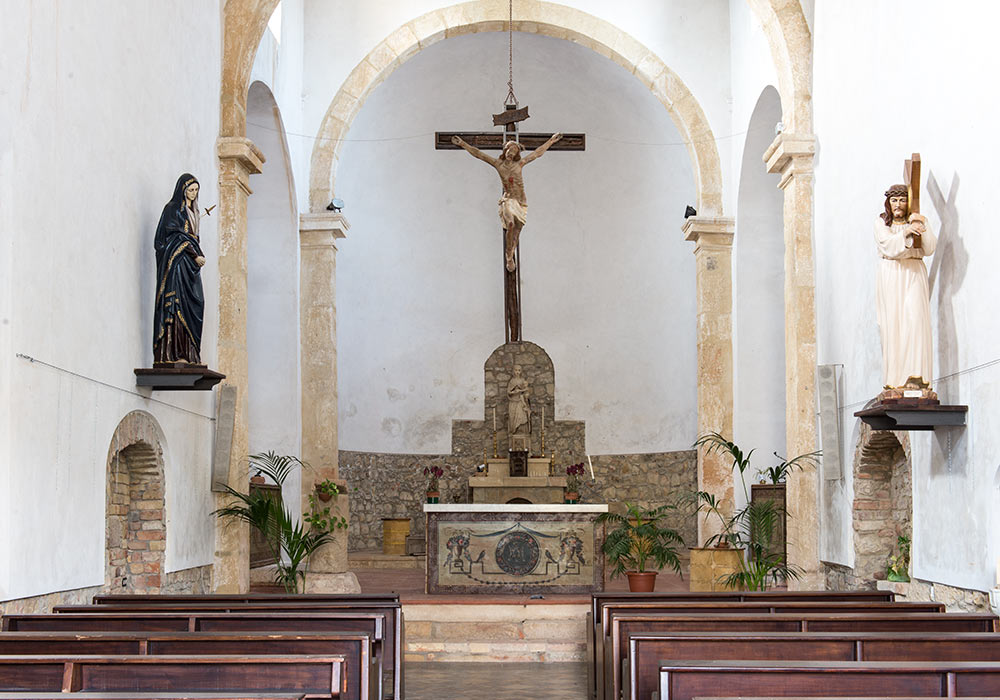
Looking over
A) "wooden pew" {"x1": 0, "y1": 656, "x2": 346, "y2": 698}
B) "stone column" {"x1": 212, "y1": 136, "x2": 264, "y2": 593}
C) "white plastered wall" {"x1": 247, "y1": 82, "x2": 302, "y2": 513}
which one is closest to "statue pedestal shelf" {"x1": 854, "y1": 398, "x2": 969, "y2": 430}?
"wooden pew" {"x1": 0, "y1": 656, "x2": 346, "y2": 698}

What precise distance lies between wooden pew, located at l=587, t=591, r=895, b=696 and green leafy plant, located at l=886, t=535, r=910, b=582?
1.43 metres

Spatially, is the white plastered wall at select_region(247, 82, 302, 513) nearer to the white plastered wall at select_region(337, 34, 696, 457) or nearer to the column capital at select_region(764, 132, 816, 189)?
the white plastered wall at select_region(337, 34, 696, 457)

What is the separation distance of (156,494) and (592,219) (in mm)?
10332

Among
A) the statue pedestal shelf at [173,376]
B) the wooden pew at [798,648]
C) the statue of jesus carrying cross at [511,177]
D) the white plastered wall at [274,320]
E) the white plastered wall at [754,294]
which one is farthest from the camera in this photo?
the white plastered wall at [754,294]

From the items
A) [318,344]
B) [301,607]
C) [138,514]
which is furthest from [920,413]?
[318,344]

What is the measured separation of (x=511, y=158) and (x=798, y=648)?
864 centimetres

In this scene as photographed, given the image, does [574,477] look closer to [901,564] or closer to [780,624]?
[901,564]

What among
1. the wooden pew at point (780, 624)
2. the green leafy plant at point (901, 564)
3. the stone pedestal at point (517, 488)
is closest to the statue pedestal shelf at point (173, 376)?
the wooden pew at point (780, 624)

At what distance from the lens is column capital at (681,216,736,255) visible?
14133 mm

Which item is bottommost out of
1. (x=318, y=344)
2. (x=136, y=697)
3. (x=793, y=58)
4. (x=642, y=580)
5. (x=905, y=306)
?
(x=642, y=580)

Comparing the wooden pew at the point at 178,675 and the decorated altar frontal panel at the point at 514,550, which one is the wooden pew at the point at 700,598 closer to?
the wooden pew at the point at 178,675

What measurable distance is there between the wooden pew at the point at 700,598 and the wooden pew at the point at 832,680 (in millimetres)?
2859

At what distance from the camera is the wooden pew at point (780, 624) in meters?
5.64

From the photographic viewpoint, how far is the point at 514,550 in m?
11.2
